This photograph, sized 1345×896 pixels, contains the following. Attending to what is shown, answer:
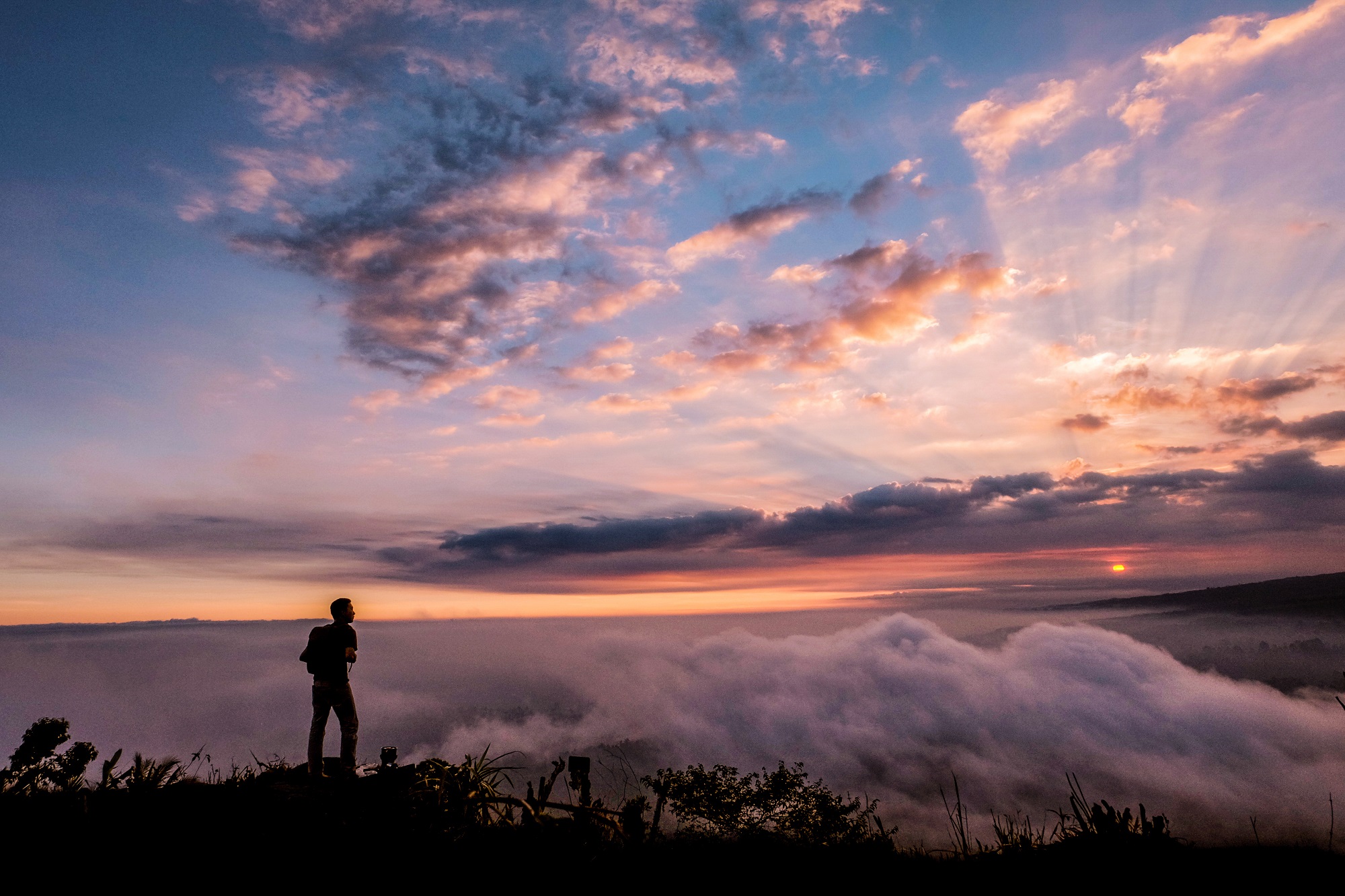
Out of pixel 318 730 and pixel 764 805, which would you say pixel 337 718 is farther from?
pixel 764 805

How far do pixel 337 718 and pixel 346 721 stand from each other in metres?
0.23

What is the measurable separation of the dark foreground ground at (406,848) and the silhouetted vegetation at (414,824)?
27mm

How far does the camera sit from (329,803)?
1091 centimetres

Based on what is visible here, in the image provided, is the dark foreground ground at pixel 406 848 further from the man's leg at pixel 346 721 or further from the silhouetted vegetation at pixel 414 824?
the man's leg at pixel 346 721

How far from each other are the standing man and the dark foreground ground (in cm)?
75

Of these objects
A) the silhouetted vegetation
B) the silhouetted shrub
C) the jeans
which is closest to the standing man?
the jeans

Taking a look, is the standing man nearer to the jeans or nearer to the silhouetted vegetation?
the jeans

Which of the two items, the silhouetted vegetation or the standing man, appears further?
the standing man

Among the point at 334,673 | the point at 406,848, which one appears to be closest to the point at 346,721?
the point at 334,673

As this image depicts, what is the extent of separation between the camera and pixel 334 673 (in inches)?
507

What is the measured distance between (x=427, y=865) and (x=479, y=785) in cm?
164

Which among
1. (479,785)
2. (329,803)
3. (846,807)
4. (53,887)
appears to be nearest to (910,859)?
(479,785)

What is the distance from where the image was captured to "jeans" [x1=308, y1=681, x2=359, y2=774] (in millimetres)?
12711

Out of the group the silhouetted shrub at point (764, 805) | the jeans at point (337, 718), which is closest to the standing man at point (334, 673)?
the jeans at point (337, 718)
